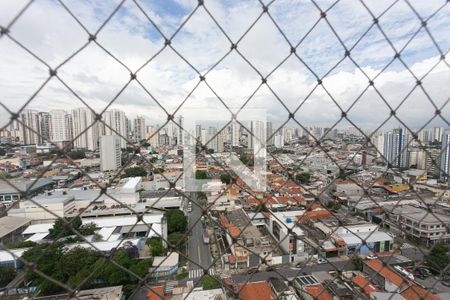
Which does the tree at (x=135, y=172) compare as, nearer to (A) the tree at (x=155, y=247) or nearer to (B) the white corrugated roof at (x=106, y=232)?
(B) the white corrugated roof at (x=106, y=232)

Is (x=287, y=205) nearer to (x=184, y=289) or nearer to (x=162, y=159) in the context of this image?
(x=184, y=289)

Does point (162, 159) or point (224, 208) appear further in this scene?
point (162, 159)

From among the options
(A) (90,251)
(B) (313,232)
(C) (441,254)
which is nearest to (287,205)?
(B) (313,232)

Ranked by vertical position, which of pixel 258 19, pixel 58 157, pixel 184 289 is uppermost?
pixel 258 19

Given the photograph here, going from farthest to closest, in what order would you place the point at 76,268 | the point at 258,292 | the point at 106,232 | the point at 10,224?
1. the point at 10,224
2. the point at 106,232
3. the point at 76,268
4. the point at 258,292

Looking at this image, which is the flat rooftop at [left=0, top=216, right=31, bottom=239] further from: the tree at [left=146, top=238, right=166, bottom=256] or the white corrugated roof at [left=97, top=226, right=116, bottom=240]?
the tree at [left=146, top=238, right=166, bottom=256]

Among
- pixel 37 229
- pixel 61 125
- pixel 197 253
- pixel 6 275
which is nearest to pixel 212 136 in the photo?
pixel 6 275

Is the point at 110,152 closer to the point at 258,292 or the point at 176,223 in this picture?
the point at 176,223

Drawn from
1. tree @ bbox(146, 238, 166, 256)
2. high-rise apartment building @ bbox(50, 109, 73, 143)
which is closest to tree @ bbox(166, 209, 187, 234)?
tree @ bbox(146, 238, 166, 256)
